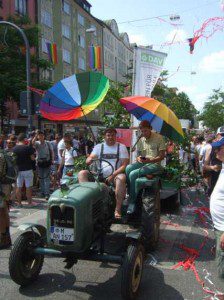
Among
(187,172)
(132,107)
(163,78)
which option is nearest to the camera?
(132,107)

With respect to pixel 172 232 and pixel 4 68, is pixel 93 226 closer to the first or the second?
pixel 172 232

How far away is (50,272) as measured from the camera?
16.2 feet

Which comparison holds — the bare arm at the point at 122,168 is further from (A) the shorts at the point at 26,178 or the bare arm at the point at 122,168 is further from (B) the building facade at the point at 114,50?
(B) the building facade at the point at 114,50

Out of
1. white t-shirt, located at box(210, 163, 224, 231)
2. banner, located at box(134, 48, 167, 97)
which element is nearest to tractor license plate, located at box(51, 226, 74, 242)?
white t-shirt, located at box(210, 163, 224, 231)

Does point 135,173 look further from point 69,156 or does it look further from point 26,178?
point 69,156

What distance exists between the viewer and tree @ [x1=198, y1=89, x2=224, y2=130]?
59094 mm

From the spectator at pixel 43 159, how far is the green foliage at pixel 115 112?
5.69 ft

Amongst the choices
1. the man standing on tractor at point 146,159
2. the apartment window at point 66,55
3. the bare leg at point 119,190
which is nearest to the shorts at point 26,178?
the man standing on tractor at point 146,159

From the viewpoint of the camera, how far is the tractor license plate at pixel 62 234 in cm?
406

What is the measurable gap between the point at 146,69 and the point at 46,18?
29106 mm

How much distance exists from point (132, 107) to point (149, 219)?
7.07 ft

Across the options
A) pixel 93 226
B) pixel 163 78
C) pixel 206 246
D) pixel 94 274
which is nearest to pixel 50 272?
pixel 94 274

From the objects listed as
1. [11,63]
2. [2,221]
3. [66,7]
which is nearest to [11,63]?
[11,63]

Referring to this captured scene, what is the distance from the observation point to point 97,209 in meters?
4.52
